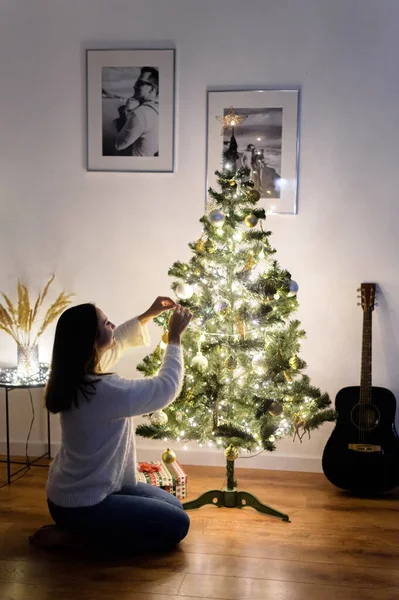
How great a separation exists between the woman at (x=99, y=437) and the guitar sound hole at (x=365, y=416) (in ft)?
3.59

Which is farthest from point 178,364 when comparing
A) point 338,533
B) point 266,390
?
point 338,533

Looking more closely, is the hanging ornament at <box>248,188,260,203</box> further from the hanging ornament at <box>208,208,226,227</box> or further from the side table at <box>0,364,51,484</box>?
the side table at <box>0,364,51,484</box>

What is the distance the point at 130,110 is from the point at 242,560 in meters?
2.27

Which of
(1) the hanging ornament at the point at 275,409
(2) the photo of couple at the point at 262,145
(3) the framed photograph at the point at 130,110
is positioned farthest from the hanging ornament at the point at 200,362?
(3) the framed photograph at the point at 130,110

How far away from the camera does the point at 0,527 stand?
3.08m

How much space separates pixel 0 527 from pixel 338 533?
4.63ft

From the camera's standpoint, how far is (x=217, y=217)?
2.98 meters

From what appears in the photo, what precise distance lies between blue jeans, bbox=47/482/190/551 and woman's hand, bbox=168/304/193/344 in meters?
0.62

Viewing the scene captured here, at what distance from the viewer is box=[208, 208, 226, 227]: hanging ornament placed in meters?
2.98

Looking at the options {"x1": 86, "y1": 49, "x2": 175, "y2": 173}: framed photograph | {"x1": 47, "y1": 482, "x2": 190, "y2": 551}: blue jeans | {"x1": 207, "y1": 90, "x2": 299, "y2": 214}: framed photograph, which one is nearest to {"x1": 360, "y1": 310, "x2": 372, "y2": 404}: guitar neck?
{"x1": 207, "y1": 90, "x2": 299, "y2": 214}: framed photograph

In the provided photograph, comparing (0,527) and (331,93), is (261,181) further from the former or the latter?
(0,527)

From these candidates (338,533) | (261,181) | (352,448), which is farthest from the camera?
(261,181)

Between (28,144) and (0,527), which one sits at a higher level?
(28,144)

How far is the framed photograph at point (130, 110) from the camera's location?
12.3 ft
